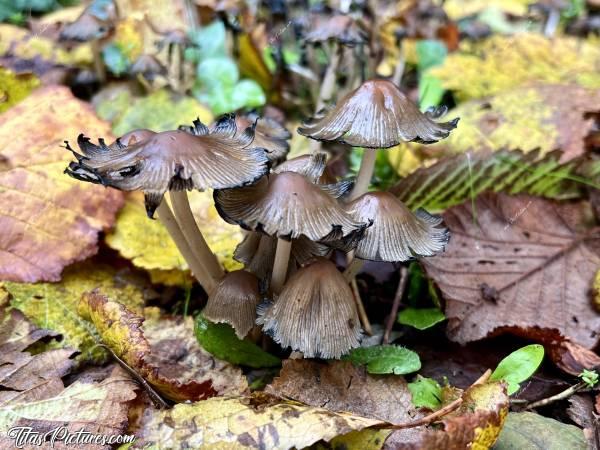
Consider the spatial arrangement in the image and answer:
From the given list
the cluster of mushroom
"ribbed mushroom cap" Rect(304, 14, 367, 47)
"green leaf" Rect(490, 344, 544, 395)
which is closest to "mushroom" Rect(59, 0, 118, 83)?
"ribbed mushroom cap" Rect(304, 14, 367, 47)

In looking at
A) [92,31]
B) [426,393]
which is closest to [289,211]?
[426,393]

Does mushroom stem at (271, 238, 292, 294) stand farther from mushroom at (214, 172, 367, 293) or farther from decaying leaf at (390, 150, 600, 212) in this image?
decaying leaf at (390, 150, 600, 212)

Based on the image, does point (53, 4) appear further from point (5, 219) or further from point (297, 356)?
point (297, 356)

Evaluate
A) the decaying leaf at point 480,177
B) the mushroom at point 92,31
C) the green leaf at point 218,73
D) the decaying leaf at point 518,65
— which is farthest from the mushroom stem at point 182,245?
the decaying leaf at point 518,65

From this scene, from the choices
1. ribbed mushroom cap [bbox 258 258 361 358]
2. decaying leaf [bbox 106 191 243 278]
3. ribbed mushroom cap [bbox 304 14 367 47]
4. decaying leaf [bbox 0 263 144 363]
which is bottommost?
decaying leaf [bbox 0 263 144 363]

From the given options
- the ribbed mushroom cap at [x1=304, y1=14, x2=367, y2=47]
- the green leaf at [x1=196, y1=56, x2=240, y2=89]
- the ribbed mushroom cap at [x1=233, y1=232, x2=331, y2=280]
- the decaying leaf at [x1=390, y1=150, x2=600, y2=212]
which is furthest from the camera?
the green leaf at [x1=196, y1=56, x2=240, y2=89]

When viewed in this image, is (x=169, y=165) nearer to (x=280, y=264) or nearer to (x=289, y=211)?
(x=289, y=211)

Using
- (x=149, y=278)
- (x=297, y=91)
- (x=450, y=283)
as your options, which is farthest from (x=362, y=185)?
(x=297, y=91)

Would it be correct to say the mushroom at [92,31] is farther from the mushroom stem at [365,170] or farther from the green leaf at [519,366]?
the green leaf at [519,366]
